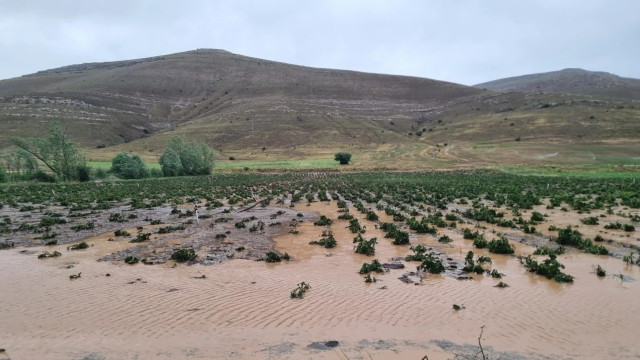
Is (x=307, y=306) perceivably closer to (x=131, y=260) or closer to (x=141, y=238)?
(x=131, y=260)

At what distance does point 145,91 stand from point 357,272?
150 meters

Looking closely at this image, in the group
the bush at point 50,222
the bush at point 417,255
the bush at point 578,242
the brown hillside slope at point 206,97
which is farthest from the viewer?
the brown hillside slope at point 206,97

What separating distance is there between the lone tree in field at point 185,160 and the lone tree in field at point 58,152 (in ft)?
42.3

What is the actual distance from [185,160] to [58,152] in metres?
19.2

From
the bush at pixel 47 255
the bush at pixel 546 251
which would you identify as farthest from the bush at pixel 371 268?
the bush at pixel 47 255

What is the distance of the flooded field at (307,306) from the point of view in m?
7.80

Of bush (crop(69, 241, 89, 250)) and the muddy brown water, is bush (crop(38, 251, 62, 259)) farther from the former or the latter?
bush (crop(69, 241, 89, 250))

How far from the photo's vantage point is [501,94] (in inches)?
5517

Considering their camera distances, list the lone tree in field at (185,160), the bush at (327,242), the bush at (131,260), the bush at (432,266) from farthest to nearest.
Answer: the lone tree in field at (185,160) → the bush at (327,242) → the bush at (131,260) → the bush at (432,266)

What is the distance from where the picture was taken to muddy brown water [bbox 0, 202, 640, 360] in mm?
7762

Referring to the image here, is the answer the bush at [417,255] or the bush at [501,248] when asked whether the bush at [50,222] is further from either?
the bush at [501,248]

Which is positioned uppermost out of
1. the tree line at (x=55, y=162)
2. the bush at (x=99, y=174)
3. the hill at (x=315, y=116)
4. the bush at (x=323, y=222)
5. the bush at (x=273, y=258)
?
the hill at (x=315, y=116)

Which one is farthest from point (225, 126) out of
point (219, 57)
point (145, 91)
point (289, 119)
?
point (219, 57)

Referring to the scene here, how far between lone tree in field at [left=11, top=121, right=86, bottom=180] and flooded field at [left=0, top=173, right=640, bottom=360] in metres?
41.4
